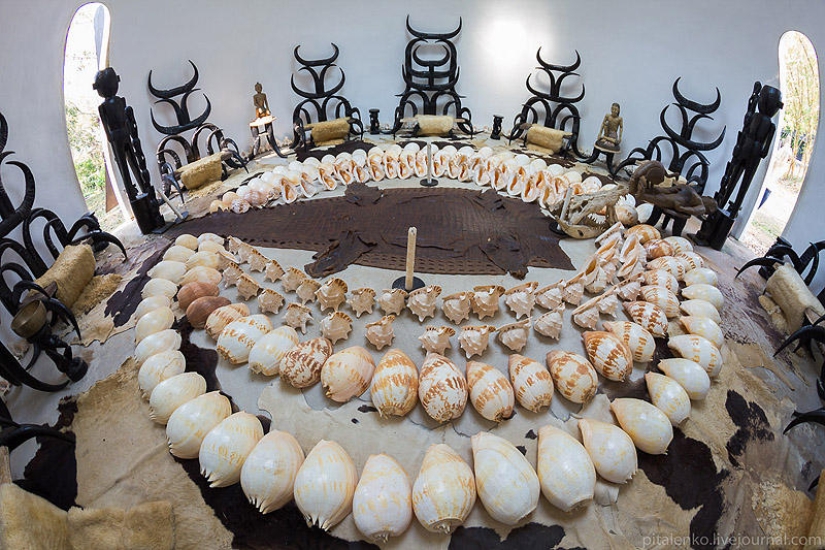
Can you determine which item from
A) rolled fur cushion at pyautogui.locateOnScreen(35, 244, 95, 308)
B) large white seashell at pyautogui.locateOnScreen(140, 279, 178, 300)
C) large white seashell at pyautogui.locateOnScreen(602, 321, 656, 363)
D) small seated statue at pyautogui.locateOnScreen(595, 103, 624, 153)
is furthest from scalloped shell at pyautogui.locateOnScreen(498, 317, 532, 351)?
small seated statue at pyautogui.locateOnScreen(595, 103, 624, 153)

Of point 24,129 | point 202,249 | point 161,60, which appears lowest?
point 202,249

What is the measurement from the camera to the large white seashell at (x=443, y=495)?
166 centimetres

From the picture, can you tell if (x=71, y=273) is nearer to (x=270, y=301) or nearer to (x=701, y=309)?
(x=270, y=301)

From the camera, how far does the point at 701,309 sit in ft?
9.00

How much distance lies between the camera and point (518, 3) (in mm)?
5945

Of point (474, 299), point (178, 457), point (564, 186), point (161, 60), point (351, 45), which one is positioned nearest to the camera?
point (178, 457)

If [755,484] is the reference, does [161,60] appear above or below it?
above

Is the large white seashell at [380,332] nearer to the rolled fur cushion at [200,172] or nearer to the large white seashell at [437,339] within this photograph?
the large white seashell at [437,339]

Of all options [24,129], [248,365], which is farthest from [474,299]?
[24,129]

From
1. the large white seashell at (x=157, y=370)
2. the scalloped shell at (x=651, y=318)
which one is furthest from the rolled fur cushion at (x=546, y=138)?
the large white seashell at (x=157, y=370)

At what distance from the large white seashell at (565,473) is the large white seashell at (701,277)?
6.24 ft

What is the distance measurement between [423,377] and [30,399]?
7.56 ft

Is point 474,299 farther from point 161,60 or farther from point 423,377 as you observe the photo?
point 161,60

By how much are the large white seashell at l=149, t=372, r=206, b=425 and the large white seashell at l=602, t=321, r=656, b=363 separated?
247cm
